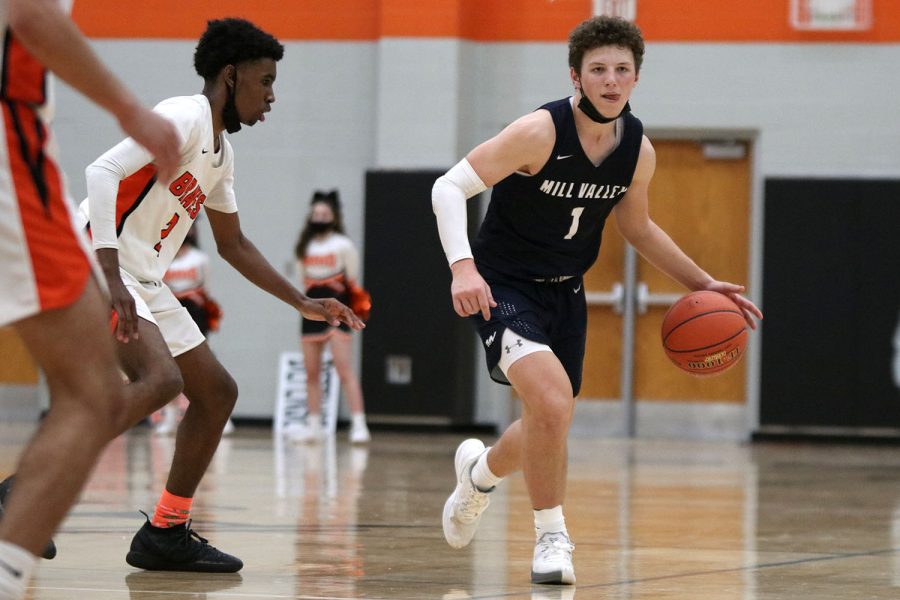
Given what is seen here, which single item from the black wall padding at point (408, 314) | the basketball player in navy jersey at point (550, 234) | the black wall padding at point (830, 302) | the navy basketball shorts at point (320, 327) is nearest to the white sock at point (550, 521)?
the basketball player in navy jersey at point (550, 234)

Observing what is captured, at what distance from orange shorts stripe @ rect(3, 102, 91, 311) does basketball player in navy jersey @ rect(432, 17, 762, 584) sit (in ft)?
5.67

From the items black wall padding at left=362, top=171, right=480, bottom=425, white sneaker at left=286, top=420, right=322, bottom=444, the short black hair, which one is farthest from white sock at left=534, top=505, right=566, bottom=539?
black wall padding at left=362, top=171, right=480, bottom=425

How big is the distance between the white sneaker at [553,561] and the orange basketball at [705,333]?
83 centimetres

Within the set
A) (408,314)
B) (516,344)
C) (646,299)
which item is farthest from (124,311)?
(646,299)

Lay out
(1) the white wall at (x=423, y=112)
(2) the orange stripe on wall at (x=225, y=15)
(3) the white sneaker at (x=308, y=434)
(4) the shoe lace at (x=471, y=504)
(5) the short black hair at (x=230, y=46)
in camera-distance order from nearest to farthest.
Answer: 1. (5) the short black hair at (x=230, y=46)
2. (4) the shoe lace at (x=471, y=504)
3. (3) the white sneaker at (x=308, y=434)
4. (1) the white wall at (x=423, y=112)
5. (2) the orange stripe on wall at (x=225, y=15)

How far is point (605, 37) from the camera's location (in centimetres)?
452

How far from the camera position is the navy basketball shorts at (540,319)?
4.59 meters

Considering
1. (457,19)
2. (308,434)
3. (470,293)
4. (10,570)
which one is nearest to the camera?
(10,570)

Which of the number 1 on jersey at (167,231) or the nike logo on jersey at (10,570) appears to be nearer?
the nike logo on jersey at (10,570)

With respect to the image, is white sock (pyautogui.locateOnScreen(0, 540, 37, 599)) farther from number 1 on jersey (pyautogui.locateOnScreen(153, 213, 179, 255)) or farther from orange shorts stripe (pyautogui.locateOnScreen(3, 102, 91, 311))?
number 1 on jersey (pyautogui.locateOnScreen(153, 213, 179, 255))

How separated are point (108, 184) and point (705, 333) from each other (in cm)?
201

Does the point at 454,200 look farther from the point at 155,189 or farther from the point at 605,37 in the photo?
the point at 155,189

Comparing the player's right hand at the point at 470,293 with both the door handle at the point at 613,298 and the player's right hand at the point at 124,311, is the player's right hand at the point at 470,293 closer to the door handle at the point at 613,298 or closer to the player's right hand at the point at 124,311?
the player's right hand at the point at 124,311

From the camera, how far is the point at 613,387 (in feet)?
41.2
